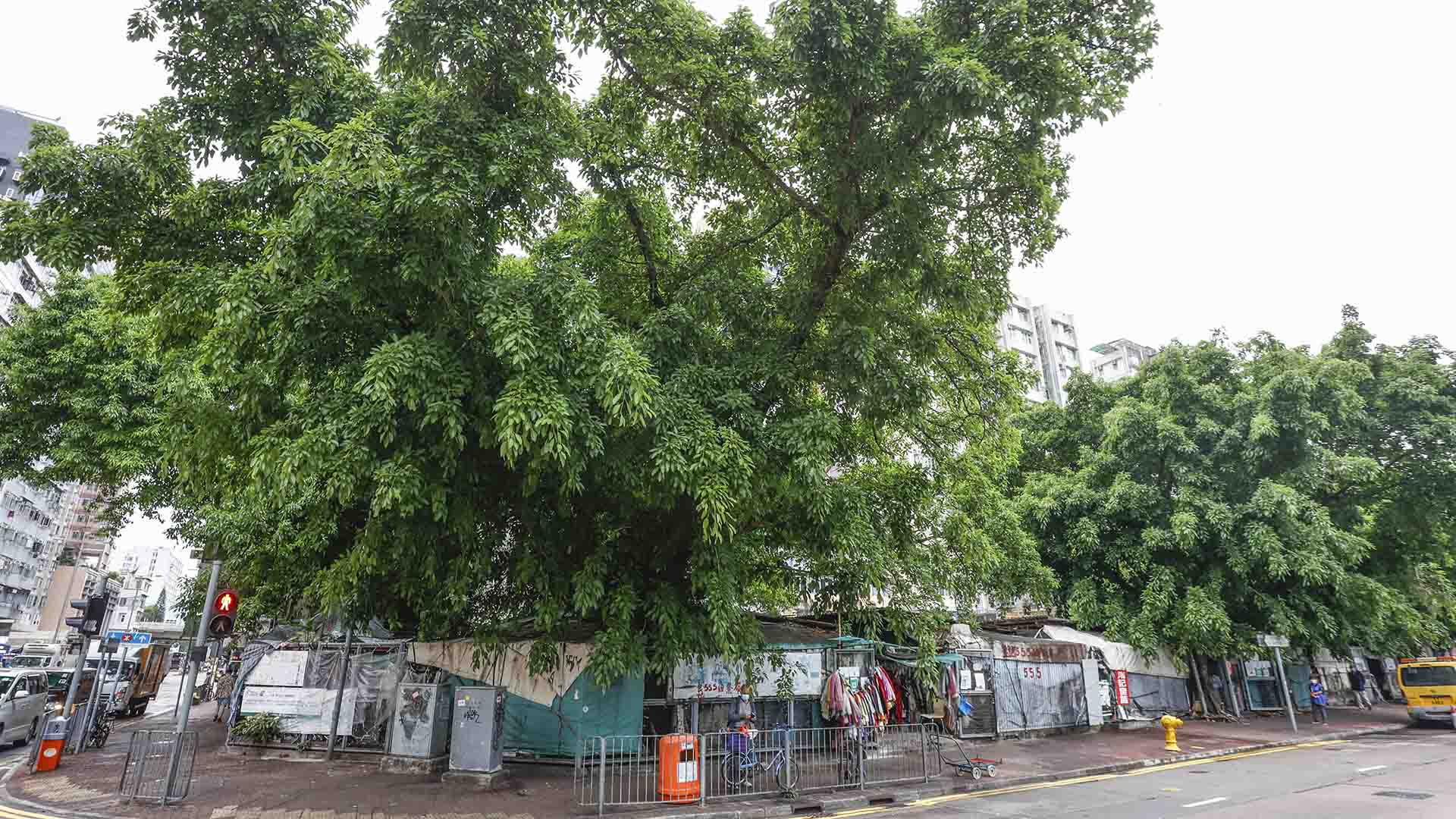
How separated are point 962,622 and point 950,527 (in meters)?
5.79

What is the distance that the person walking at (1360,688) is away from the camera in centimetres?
2961

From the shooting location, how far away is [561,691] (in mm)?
12273

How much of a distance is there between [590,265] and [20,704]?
1554cm

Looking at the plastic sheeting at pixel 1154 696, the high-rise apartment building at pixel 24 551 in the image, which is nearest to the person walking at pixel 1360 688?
the plastic sheeting at pixel 1154 696

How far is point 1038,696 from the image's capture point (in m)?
18.5

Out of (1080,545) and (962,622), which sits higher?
(1080,545)

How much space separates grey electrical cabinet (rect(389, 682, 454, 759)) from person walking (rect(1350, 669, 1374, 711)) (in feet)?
117

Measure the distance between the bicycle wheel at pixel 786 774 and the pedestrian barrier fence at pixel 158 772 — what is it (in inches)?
312

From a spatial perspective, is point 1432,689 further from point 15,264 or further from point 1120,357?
point 15,264

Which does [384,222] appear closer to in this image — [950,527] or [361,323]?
[361,323]

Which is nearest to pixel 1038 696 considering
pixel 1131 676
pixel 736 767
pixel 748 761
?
pixel 1131 676

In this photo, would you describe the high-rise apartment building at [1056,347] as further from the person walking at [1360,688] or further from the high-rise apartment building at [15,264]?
the high-rise apartment building at [15,264]

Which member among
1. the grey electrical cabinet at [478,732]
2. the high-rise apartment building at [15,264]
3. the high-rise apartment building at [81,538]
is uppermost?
the high-rise apartment building at [15,264]

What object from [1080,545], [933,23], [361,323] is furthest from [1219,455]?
[361,323]
